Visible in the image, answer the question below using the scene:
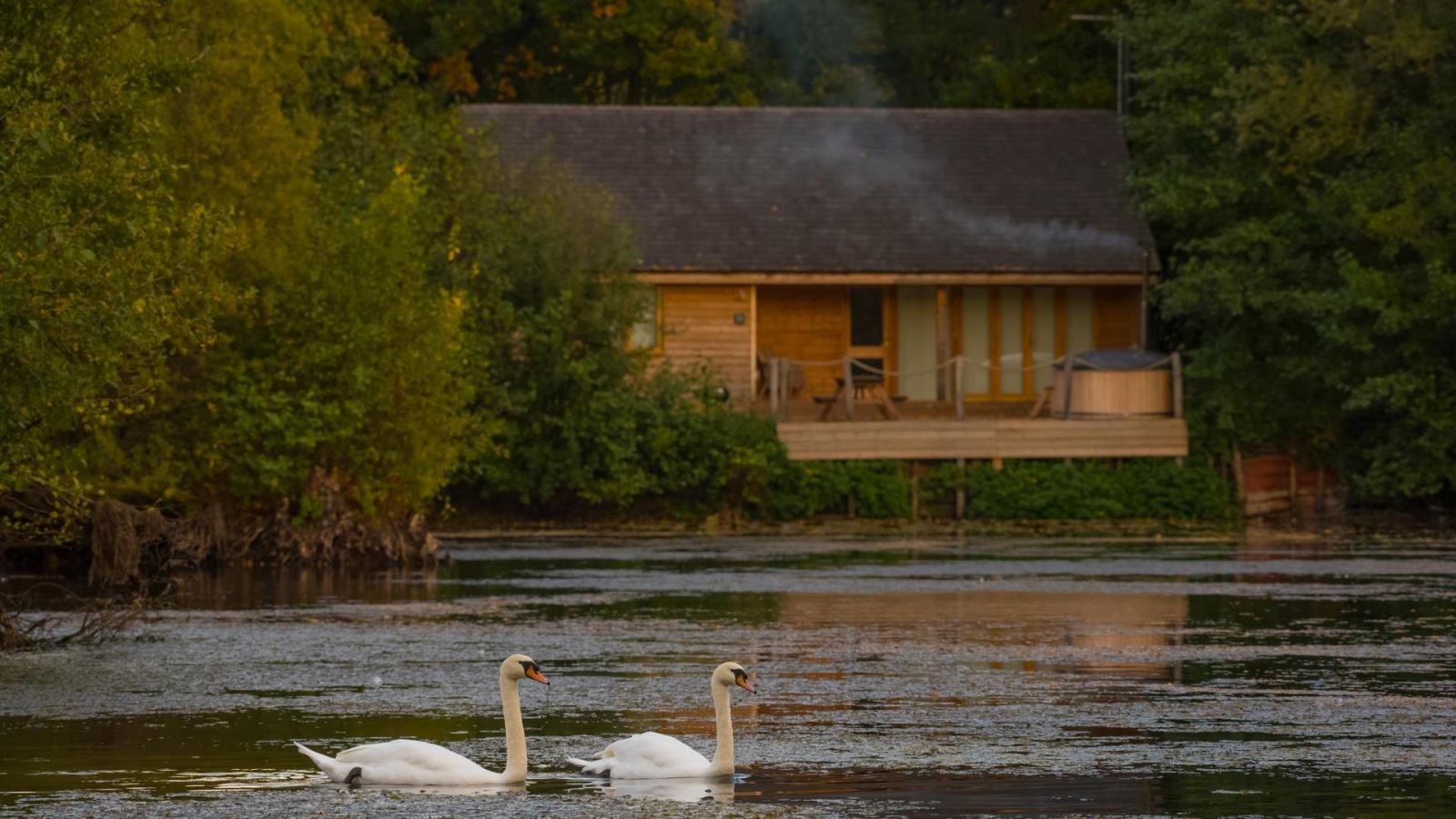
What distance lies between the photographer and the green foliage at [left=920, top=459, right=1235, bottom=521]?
45219 millimetres

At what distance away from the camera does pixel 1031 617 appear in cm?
2639

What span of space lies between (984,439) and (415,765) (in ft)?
102

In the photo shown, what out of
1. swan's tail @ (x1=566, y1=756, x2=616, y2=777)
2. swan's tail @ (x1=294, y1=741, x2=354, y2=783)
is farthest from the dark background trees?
swan's tail @ (x1=566, y1=756, x2=616, y2=777)

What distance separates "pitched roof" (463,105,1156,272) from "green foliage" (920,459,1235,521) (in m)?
4.45

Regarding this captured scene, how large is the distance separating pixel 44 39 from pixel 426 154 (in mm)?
22979

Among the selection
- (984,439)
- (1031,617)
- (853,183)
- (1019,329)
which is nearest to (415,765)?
(1031,617)

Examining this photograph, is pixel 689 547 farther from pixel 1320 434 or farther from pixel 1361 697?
pixel 1361 697

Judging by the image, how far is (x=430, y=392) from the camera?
3703 centimetres

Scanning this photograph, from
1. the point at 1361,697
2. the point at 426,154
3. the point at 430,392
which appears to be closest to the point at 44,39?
the point at 1361,697

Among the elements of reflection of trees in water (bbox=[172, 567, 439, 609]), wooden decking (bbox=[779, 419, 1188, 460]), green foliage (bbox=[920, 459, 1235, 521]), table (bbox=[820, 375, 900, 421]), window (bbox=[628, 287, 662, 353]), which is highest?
window (bbox=[628, 287, 662, 353])

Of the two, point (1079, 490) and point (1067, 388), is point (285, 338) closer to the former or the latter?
point (1079, 490)

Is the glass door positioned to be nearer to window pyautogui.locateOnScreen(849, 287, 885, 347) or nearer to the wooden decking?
window pyautogui.locateOnScreen(849, 287, 885, 347)

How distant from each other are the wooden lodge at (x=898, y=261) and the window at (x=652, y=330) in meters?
0.09

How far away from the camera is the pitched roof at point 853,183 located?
4838cm
